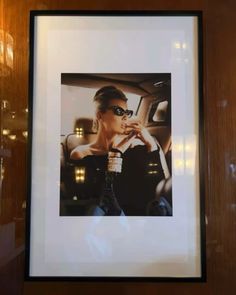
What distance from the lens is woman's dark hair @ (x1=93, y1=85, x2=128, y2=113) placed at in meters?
1.08

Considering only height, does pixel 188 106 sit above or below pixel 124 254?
above

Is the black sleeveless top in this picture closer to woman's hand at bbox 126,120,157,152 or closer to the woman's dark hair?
woman's hand at bbox 126,120,157,152

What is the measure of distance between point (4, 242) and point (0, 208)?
0.10m

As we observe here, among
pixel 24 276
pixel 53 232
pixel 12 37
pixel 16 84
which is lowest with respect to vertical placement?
pixel 24 276

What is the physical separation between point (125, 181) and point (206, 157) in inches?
9.5

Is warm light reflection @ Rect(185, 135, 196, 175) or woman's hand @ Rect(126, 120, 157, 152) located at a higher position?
woman's hand @ Rect(126, 120, 157, 152)

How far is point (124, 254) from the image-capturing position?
3.41ft

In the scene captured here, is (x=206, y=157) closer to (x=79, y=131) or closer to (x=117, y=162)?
(x=117, y=162)

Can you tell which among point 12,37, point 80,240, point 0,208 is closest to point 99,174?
point 80,240

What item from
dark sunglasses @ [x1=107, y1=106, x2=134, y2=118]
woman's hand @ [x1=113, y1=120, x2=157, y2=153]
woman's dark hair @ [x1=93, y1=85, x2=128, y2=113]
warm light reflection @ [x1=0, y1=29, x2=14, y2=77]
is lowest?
woman's hand @ [x1=113, y1=120, x2=157, y2=153]

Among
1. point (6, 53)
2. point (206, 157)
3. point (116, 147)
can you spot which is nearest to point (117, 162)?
point (116, 147)

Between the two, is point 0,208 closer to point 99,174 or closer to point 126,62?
point 99,174

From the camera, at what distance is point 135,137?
107 cm

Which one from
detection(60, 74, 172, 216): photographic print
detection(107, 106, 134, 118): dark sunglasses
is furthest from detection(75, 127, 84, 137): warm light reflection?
detection(107, 106, 134, 118): dark sunglasses
